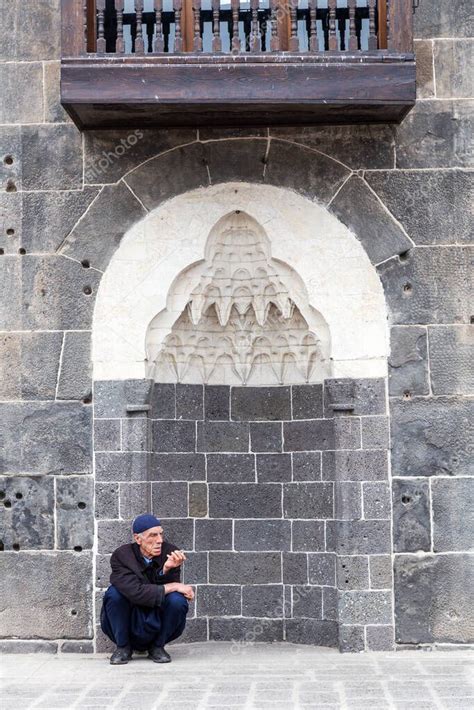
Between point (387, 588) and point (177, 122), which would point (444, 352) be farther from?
point (177, 122)

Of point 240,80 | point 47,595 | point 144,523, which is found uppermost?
point 240,80

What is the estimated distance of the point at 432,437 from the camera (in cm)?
751

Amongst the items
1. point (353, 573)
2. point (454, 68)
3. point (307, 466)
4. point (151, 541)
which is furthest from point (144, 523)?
point (454, 68)

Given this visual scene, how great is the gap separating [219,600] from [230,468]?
36.1 inches

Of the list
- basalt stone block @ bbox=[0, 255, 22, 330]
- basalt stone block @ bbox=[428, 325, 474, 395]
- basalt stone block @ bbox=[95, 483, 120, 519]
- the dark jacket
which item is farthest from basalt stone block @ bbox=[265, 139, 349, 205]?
the dark jacket

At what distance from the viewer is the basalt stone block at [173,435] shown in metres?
8.03

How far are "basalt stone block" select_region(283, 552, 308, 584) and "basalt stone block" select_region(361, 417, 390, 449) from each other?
41.2 inches

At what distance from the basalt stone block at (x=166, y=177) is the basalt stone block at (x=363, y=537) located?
2430mm

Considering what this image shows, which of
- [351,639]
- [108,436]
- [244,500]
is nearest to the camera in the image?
[351,639]

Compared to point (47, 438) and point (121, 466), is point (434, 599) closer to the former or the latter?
point (121, 466)

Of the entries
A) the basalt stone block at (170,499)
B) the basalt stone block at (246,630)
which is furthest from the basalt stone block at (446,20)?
the basalt stone block at (246,630)

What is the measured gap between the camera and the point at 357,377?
Answer: 7.57 meters

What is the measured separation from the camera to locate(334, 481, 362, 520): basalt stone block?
7.47m

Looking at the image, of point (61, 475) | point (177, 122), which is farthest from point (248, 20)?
point (61, 475)
